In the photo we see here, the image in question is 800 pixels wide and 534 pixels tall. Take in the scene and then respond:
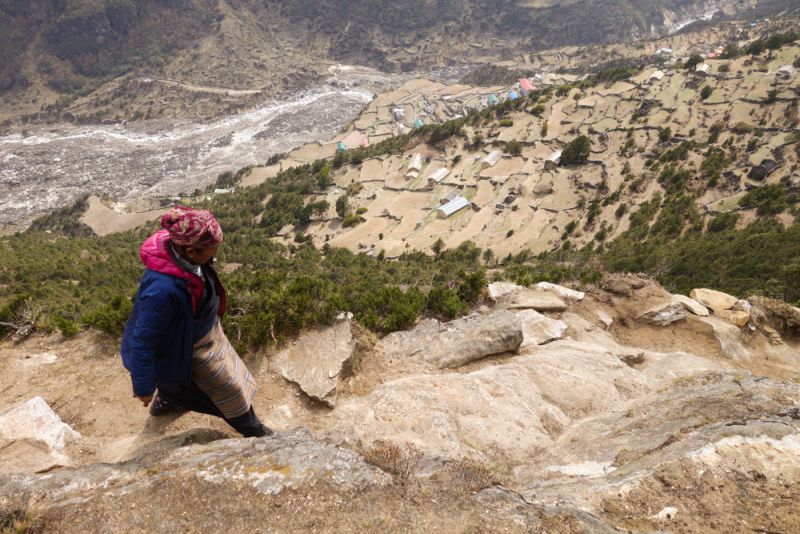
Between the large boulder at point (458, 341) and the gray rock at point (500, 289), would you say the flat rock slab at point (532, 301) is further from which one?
the large boulder at point (458, 341)

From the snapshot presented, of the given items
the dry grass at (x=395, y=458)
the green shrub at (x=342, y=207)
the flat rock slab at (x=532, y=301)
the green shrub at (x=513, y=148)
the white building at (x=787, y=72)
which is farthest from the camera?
the green shrub at (x=513, y=148)

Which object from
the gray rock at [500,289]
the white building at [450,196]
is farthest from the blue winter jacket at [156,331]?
the white building at [450,196]

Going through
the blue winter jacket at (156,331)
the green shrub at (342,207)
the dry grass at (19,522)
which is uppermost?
the blue winter jacket at (156,331)

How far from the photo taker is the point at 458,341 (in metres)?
8.15

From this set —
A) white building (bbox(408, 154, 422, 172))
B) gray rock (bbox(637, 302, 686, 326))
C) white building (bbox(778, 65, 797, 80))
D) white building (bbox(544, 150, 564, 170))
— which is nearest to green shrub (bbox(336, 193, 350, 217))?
white building (bbox(408, 154, 422, 172))

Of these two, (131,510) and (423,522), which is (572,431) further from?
(131,510)

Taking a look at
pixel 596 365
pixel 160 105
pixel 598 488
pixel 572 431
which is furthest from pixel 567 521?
pixel 160 105

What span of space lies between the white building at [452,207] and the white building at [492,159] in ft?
23.4

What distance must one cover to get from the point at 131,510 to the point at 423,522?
2.41m

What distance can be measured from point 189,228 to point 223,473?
89.2 inches

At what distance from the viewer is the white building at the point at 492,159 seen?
47375 millimetres

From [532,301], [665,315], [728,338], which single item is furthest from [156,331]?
[728,338]

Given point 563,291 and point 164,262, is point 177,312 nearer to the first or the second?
point 164,262

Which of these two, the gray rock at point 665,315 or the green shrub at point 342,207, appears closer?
the gray rock at point 665,315
